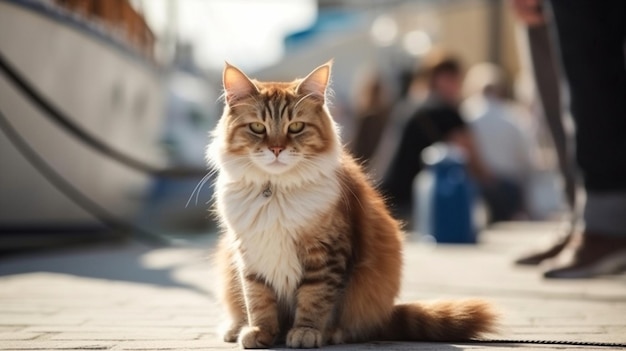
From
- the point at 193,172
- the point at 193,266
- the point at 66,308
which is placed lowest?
the point at 193,172

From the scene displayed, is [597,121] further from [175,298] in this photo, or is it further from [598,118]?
[175,298]

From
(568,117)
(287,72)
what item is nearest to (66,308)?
(568,117)

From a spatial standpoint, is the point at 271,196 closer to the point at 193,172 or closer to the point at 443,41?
the point at 193,172

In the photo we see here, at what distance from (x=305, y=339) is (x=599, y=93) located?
2.58 metres

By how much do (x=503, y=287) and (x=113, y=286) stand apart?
2.05m

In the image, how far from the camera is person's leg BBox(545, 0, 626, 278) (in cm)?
487

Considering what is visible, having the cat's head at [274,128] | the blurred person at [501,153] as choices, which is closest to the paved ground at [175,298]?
the cat's head at [274,128]

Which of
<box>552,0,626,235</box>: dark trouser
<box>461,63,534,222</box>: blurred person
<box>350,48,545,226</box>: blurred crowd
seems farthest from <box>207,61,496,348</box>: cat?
<box>461,63,534,222</box>: blurred person

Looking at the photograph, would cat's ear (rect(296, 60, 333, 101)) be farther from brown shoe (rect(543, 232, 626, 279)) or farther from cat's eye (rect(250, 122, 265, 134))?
brown shoe (rect(543, 232, 626, 279))

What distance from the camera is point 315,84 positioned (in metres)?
3.46

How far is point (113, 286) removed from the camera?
5.05 meters

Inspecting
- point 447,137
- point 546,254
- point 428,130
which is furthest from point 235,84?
point 447,137

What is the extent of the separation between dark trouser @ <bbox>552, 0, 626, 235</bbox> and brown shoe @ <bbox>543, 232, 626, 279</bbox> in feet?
0.16

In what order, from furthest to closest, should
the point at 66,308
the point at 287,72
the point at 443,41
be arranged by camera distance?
the point at 443,41 < the point at 287,72 < the point at 66,308
